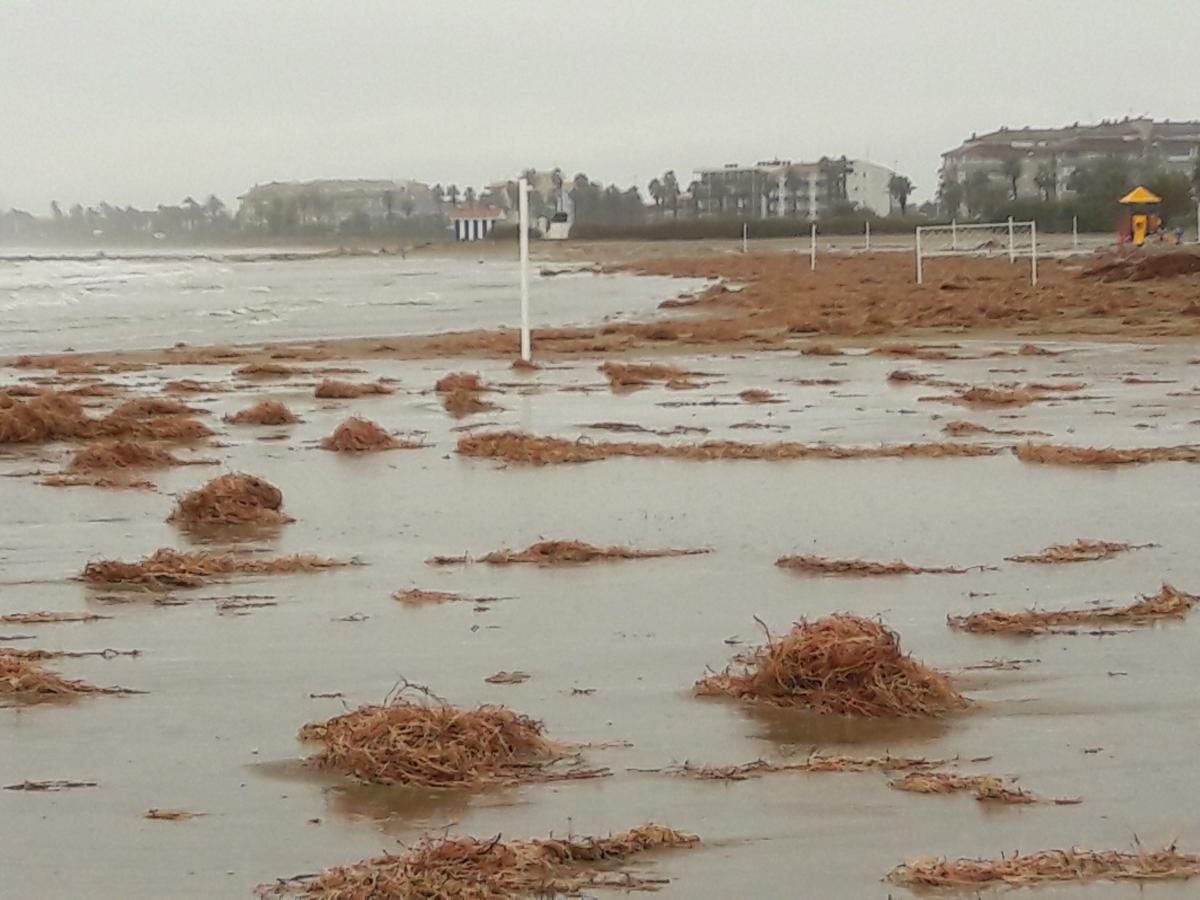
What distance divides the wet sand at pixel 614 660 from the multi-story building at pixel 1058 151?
12374 centimetres

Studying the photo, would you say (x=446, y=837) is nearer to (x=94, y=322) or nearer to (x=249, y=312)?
(x=94, y=322)

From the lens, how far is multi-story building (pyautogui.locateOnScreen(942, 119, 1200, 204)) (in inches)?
5566

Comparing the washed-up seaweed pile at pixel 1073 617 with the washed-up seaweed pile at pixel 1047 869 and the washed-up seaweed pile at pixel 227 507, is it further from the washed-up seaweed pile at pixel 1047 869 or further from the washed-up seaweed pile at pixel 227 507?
the washed-up seaweed pile at pixel 227 507

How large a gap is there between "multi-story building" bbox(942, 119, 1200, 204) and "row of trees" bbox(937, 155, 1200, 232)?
412 mm

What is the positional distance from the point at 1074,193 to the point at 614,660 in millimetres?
115988

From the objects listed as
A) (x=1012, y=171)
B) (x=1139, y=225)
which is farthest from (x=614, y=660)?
(x=1012, y=171)

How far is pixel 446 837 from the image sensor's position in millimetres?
5645

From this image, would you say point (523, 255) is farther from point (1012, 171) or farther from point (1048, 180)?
point (1012, 171)

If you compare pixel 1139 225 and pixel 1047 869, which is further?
pixel 1139 225

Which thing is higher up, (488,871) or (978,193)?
(978,193)

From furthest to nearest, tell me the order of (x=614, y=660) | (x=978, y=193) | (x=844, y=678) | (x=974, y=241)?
(x=978, y=193), (x=974, y=241), (x=614, y=660), (x=844, y=678)

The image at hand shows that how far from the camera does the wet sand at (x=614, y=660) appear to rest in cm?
569

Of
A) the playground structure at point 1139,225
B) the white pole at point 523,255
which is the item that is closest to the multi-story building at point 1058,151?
the playground structure at point 1139,225

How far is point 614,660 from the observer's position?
318 inches
